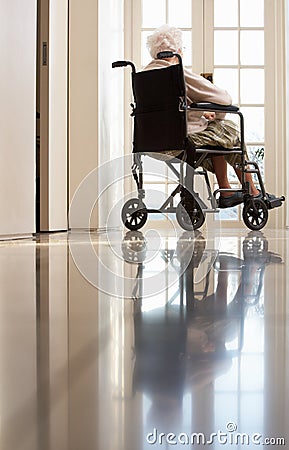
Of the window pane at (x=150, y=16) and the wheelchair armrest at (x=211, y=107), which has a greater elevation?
the window pane at (x=150, y=16)

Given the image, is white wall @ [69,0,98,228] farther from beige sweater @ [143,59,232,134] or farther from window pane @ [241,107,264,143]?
window pane @ [241,107,264,143]

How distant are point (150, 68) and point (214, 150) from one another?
63 cm

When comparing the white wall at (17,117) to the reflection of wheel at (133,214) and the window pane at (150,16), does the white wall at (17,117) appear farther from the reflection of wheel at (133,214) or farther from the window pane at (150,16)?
the window pane at (150,16)

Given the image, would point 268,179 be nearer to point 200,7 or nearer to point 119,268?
point 200,7

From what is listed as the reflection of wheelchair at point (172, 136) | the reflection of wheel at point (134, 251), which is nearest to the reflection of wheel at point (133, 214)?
the reflection of wheelchair at point (172, 136)

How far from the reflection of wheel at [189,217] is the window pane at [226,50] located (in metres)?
2.50

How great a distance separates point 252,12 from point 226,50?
0.40 metres

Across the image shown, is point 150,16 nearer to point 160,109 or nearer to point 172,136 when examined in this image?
point 160,109

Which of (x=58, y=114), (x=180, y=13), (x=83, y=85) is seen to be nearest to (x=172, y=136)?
(x=58, y=114)

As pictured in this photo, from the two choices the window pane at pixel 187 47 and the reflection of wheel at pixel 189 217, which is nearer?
the reflection of wheel at pixel 189 217

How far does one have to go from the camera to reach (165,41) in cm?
398

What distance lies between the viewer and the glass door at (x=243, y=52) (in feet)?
18.6

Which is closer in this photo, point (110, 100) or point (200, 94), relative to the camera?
point (200, 94)

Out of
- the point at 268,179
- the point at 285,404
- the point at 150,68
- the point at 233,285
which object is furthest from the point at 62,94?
the point at 285,404
